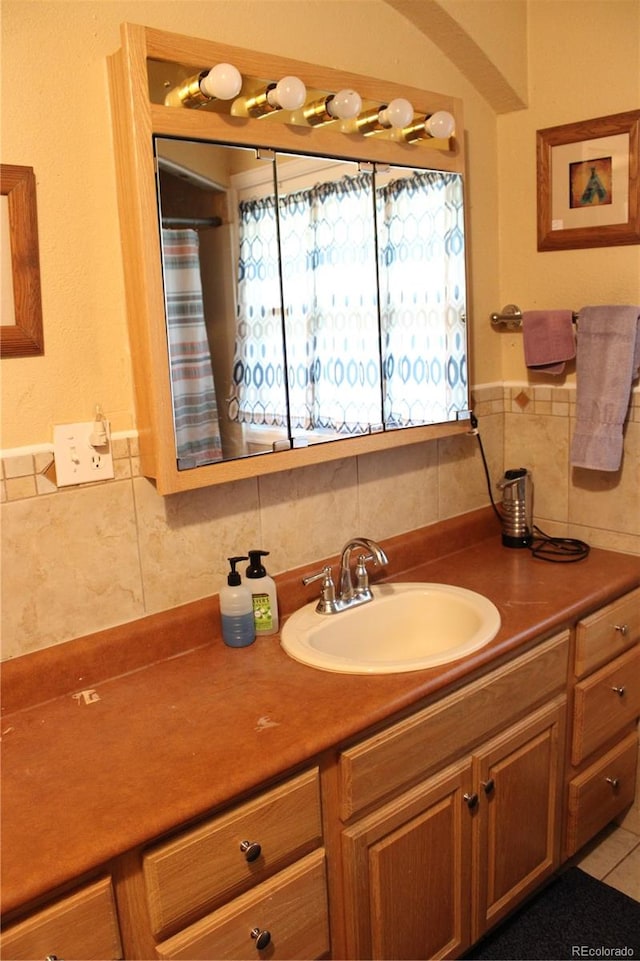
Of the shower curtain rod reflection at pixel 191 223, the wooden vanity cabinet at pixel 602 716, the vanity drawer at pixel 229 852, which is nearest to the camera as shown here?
the vanity drawer at pixel 229 852

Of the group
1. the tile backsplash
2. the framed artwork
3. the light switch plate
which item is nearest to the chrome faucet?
the tile backsplash

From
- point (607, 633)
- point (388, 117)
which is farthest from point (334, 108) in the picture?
point (607, 633)

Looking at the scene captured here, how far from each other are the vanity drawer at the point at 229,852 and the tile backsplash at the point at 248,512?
51 centimetres

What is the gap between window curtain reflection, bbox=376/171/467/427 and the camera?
1950mm

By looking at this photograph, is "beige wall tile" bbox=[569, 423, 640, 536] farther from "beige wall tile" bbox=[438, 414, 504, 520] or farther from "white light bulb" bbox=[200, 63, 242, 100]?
"white light bulb" bbox=[200, 63, 242, 100]

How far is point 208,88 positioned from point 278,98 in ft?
0.50

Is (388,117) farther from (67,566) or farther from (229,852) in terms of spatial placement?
(229,852)

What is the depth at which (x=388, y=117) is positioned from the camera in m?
1.78

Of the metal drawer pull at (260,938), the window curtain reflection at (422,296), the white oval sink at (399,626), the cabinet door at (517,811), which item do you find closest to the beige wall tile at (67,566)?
the white oval sink at (399,626)

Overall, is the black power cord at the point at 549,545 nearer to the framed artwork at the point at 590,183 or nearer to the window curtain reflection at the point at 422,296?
the window curtain reflection at the point at 422,296

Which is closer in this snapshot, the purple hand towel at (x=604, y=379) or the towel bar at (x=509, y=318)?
the purple hand towel at (x=604, y=379)

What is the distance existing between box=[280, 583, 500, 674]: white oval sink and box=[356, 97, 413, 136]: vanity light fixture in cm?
109

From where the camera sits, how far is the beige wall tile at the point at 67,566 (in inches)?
57.1

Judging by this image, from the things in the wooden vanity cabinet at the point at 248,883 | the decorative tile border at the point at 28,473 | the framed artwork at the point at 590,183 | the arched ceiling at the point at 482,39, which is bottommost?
the wooden vanity cabinet at the point at 248,883
